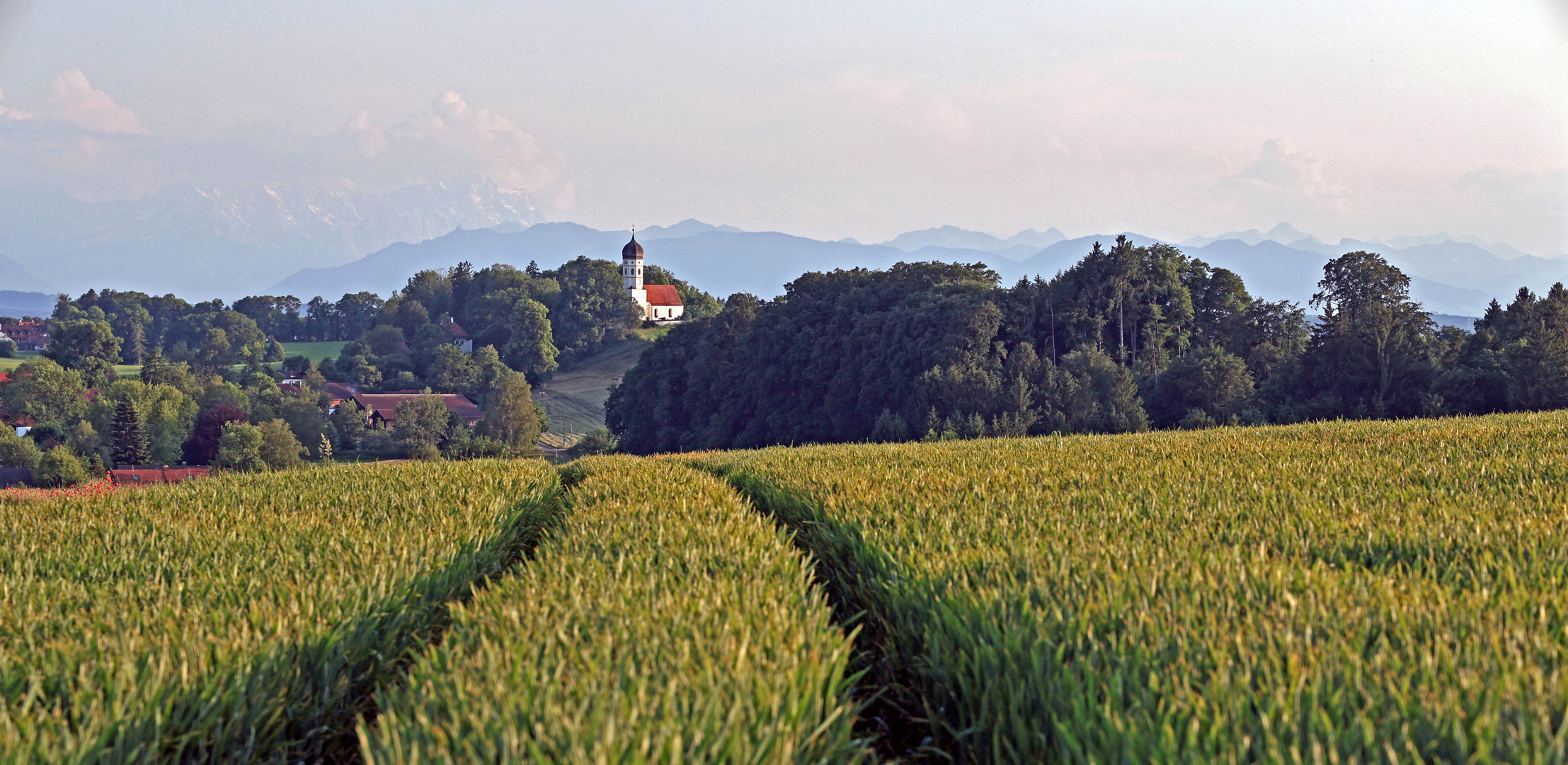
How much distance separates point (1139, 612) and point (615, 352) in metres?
123

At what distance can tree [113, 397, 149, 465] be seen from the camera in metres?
73.6

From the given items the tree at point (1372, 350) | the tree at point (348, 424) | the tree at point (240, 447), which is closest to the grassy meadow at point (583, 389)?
the tree at point (348, 424)

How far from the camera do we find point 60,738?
128 inches

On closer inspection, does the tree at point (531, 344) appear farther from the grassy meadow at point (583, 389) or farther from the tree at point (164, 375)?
the tree at point (164, 375)

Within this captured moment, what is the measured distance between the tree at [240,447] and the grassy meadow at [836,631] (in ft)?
226

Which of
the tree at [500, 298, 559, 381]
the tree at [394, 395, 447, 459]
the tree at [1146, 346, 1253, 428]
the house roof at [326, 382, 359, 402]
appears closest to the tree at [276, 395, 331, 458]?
the tree at [394, 395, 447, 459]

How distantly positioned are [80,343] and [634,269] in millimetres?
77978

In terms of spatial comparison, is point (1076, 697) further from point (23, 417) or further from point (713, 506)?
point (23, 417)

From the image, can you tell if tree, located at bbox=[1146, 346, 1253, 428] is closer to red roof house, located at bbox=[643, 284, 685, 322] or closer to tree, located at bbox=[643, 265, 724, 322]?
red roof house, located at bbox=[643, 284, 685, 322]

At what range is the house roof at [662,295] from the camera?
14338cm

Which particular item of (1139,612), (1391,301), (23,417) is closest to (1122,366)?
(1391,301)

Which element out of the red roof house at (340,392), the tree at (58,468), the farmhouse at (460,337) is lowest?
the tree at (58,468)

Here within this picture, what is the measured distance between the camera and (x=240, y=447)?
225 ft

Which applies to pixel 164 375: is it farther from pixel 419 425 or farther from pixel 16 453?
pixel 419 425
